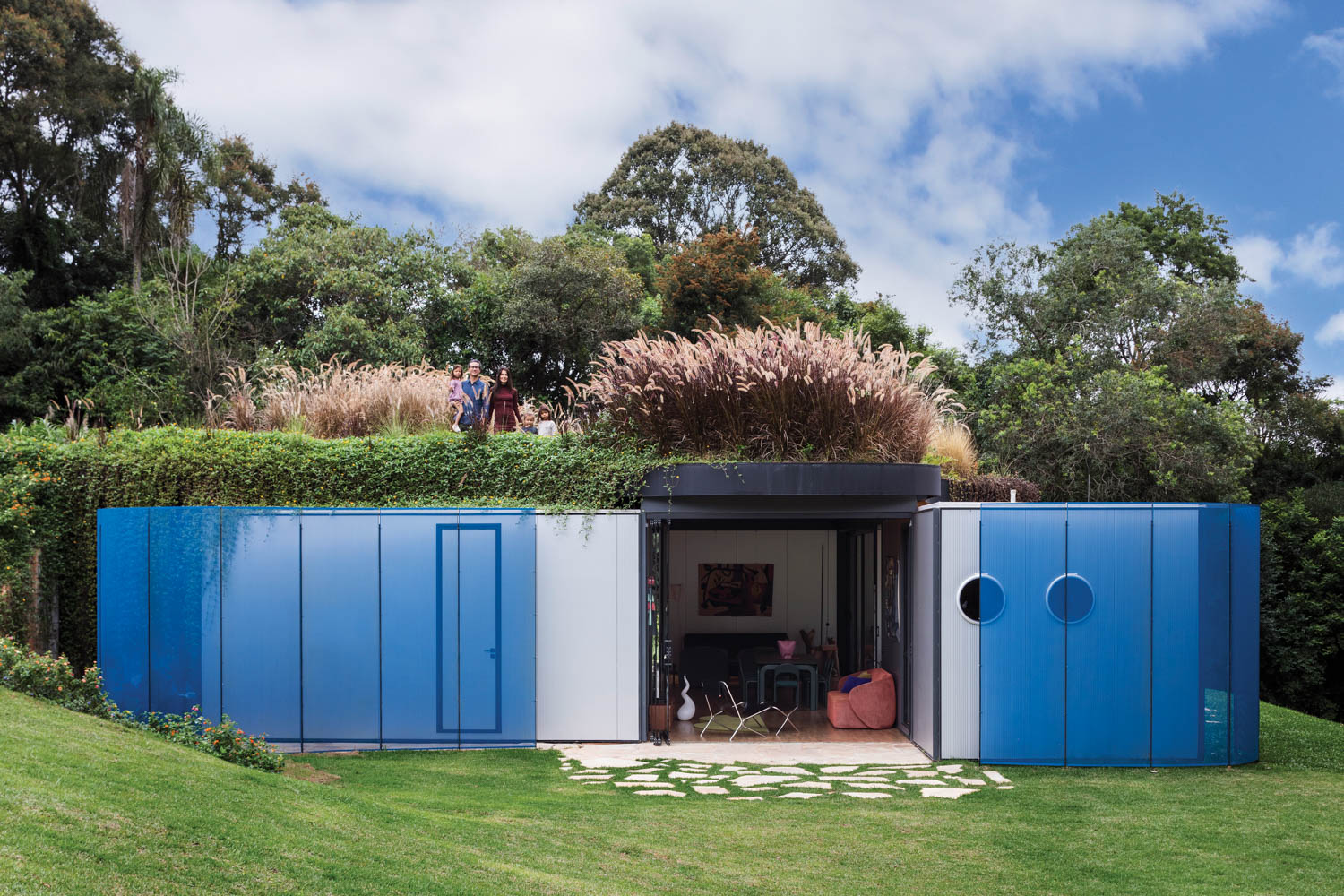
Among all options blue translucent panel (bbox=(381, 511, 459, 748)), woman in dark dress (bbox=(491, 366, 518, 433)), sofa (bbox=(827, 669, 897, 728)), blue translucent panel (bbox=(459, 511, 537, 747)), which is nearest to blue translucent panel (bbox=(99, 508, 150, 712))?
blue translucent panel (bbox=(381, 511, 459, 748))

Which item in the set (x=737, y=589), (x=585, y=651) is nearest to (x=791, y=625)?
(x=737, y=589)

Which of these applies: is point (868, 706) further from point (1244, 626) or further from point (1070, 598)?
point (1244, 626)

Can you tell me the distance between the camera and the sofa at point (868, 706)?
10.7 meters

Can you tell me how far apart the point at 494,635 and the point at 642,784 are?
88.6 inches

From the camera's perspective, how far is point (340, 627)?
9.57 metres

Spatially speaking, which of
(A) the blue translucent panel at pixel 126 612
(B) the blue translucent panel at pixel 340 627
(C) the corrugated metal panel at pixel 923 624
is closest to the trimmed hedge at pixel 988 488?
(C) the corrugated metal panel at pixel 923 624

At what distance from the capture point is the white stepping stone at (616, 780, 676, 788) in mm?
8109

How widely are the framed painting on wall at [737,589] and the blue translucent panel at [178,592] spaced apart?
297 inches

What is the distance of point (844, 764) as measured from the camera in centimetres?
902

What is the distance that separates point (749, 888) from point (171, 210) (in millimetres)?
21448

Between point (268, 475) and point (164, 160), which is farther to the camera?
point (164, 160)

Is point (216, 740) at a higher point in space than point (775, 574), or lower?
lower

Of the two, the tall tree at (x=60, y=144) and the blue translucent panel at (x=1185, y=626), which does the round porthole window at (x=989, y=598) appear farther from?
the tall tree at (x=60, y=144)

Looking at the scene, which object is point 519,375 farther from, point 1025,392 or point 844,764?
point 844,764
